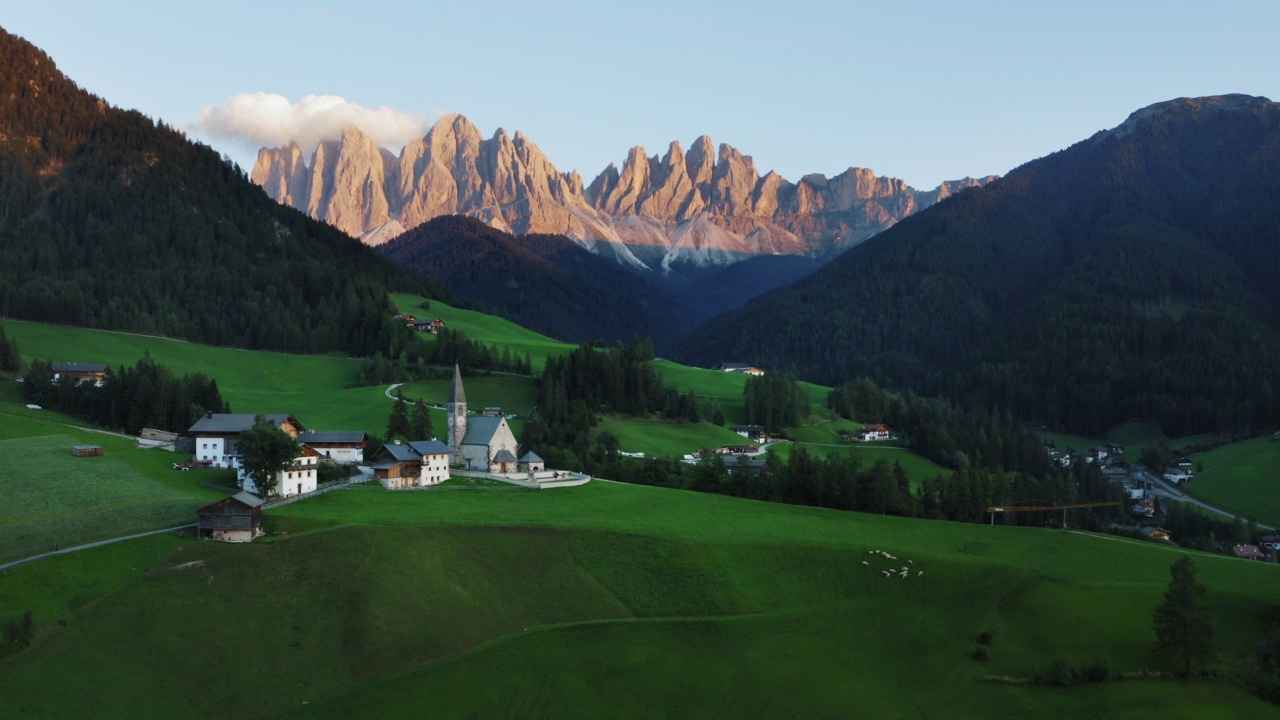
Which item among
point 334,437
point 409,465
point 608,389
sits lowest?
point 409,465

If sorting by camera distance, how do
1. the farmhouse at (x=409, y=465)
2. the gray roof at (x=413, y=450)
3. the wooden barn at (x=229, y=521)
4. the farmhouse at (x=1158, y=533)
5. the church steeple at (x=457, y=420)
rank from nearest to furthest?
the wooden barn at (x=229, y=521) → the farmhouse at (x=409, y=465) → the gray roof at (x=413, y=450) → the church steeple at (x=457, y=420) → the farmhouse at (x=1158, y=533)

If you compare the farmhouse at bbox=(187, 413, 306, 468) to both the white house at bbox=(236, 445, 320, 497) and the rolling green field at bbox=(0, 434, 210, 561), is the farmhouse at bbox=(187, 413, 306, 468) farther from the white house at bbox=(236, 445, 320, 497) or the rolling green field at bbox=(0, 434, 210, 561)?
the white house at bbox=(236, 445, 320, 497)

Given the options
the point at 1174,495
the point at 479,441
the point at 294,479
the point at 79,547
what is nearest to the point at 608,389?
the point at 479,441

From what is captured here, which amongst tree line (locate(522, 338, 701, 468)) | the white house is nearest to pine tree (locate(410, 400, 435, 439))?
tree line (locate(522, 338, 701, 468))

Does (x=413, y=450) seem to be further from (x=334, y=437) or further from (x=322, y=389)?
(x=322, y=389)

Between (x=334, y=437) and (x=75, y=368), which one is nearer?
(x=334, y=437)

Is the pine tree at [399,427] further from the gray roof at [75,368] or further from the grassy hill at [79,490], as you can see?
the gray roof at [75,368]

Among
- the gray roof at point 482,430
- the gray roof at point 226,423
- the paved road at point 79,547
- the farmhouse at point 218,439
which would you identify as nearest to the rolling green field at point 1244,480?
the gray roof at point 482,430
